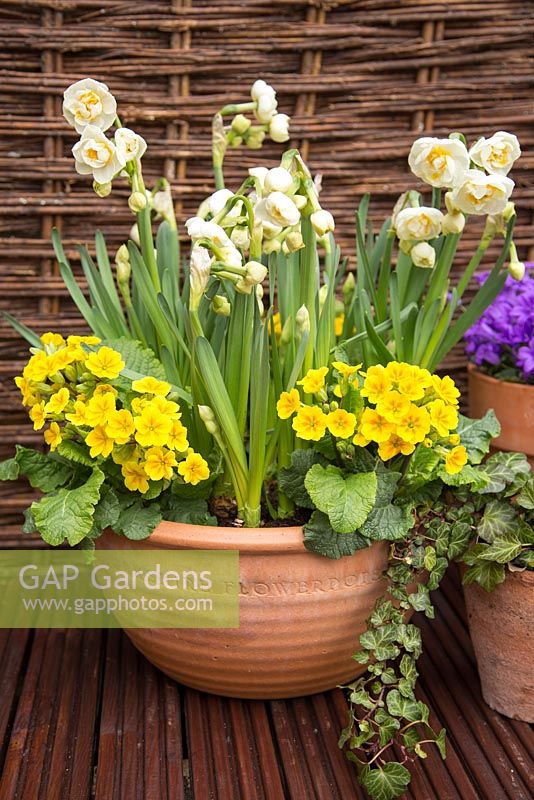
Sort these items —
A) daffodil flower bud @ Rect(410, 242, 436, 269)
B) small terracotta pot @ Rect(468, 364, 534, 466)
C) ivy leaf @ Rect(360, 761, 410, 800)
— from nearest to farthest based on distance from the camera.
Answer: ivy leaf @ Rect(360, 761, 410, 800), daffodil flower bud @ Rect(410, 242, 436, 269), small terracotta pot @ Rect(468, 364, 534, 466)

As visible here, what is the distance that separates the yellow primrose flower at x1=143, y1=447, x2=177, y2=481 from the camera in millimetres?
1046

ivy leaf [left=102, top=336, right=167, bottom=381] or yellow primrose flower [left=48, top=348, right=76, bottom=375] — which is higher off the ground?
yellow primrose flower [left=48, top=348, right=76, bottom=375]

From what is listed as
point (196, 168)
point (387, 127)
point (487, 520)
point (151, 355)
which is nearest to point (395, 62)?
point (387, 127)

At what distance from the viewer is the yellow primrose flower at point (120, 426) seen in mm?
1037

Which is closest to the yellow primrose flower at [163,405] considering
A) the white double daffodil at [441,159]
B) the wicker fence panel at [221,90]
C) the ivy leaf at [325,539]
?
the ivy leaf at [325,539]

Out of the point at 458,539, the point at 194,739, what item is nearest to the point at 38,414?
the point at 194,739

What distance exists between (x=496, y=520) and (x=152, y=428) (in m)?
0.49

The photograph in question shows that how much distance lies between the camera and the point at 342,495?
1.04 m

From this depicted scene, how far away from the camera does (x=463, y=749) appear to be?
1094 mm

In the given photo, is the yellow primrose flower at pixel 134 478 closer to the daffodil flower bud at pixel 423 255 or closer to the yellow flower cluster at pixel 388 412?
the yellow flower cluster at pixel 388 412

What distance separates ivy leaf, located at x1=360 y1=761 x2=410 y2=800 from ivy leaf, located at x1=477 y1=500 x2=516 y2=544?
1.05 ft

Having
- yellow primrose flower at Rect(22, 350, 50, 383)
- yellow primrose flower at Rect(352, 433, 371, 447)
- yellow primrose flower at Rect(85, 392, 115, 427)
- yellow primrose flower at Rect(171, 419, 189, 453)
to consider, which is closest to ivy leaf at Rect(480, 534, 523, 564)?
yellow primrose flower at Rect(352, 433, 371, 447)

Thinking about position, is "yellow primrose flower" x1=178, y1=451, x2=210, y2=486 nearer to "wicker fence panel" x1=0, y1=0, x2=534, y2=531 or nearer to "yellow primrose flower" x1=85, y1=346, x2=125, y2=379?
"yellow primrose flower" x1=85, y1=346, x2=125, y2=379

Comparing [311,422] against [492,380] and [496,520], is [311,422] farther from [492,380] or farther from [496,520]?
[492,380]
